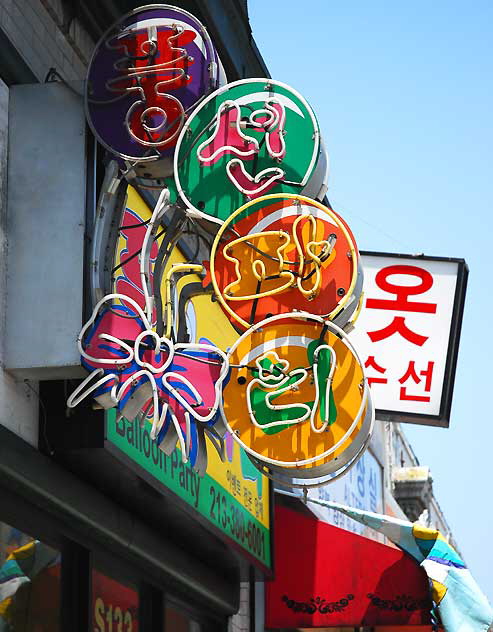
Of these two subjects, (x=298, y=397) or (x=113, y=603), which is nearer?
(x=298, y=397)

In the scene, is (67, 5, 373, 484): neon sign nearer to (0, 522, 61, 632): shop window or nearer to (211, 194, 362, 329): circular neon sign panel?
(211, 194, 362, 329): circular neon sign panel

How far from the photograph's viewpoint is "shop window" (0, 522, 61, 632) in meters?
6.77

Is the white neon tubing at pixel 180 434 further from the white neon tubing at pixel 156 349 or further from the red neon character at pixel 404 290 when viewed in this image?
the red neon character at pixel 404 290

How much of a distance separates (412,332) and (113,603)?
5275 millimetres

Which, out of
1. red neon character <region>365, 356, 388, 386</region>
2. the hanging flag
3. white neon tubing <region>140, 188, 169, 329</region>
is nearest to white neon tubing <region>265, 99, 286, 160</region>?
white neon tubing <region>140, 188, 169, 329</region>

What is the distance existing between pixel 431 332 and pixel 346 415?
6.26m

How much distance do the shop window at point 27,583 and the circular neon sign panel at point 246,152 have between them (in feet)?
7.24

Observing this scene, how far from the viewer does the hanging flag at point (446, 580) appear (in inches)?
433

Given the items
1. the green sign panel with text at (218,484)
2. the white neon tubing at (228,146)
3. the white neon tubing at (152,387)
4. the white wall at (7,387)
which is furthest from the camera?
the green sign panel with text at (218,484)

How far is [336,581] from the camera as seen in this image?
11461 mm

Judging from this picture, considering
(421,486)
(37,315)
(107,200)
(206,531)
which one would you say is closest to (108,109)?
(107,200)

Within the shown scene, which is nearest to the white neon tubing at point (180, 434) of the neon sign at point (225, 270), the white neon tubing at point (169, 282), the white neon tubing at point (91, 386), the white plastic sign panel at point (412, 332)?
the neon sign at point (225, 270)

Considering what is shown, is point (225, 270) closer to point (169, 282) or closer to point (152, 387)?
point (169, 282)

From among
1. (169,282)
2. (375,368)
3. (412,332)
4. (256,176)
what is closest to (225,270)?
(169,282)
